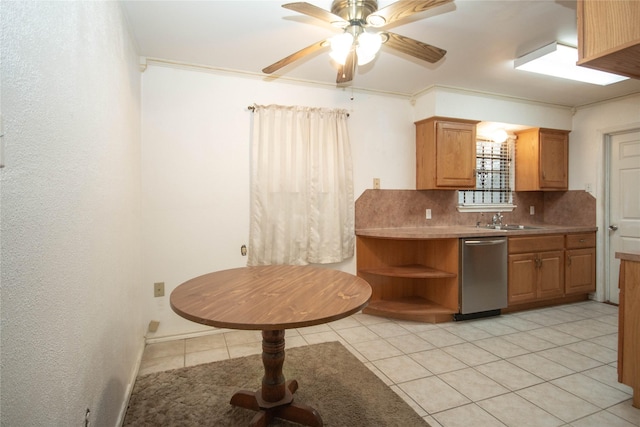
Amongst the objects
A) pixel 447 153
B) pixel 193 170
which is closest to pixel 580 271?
pixel 447 153

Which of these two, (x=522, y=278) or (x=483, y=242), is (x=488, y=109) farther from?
(x=522, y=278)

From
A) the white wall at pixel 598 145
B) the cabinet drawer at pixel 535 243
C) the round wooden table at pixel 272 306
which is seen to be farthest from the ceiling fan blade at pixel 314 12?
the white wall at pixel 598 145

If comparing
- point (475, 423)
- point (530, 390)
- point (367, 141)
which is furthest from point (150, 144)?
point (530, 390)

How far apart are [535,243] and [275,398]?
129 inches

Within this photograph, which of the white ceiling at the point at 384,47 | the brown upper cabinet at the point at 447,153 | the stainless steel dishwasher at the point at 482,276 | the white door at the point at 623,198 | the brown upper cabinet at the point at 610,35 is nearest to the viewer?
the brown upper cabinet at the point at 610,35

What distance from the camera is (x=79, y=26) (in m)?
1.21

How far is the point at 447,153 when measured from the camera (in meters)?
3.52

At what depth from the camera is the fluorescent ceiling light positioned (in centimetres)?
255

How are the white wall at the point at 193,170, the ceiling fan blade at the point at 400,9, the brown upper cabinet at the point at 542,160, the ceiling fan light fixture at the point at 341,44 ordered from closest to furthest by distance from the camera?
the ceiling fan blade at the point at 400,9, the ceiling fan light fixture at the point at 341,44, the white wall at the point at 193,170, the brown upper cabinet at the point at 542,160

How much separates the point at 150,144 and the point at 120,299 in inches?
59.2

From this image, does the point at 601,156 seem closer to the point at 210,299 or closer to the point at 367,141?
the point at 367,141

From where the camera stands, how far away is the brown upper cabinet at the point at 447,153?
11.5 feet

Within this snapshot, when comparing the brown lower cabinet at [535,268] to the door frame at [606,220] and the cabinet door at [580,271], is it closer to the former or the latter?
the cabinet door at [580,271]

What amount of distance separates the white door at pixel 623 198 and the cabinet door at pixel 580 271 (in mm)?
212
